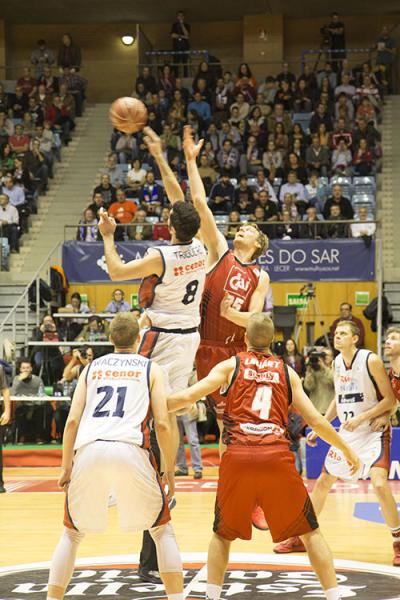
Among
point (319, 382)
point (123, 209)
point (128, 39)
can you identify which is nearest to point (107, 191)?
point (123, 209)

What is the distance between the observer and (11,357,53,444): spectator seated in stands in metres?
15.2

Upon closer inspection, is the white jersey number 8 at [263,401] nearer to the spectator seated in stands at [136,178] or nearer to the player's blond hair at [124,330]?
the player's blond hair at [124,330]

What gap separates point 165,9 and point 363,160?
28.2 ft

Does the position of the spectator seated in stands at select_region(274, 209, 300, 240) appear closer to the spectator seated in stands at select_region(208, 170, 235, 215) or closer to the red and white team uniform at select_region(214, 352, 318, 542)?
the spectator seated in stands at select_region(208, 170, 235, 215)

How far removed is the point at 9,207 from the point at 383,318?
7.61 metres

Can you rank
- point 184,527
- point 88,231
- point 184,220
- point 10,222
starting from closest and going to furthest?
point 184,220, point 184,527, point 88,231, point 10,222

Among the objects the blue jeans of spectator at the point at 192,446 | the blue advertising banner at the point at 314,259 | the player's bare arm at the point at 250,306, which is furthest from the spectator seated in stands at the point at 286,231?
the player's bare arm at the point at 250,306

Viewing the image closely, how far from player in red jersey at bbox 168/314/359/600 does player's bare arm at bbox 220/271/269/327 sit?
48.2 inches

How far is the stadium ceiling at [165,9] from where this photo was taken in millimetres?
25047

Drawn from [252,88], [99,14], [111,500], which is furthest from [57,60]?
[111,500]

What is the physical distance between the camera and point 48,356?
16.5 metres

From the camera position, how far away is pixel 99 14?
26.2m

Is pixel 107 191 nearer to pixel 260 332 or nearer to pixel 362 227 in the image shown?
pixel 362 227

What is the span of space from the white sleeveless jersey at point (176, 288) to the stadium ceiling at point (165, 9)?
1966cm
